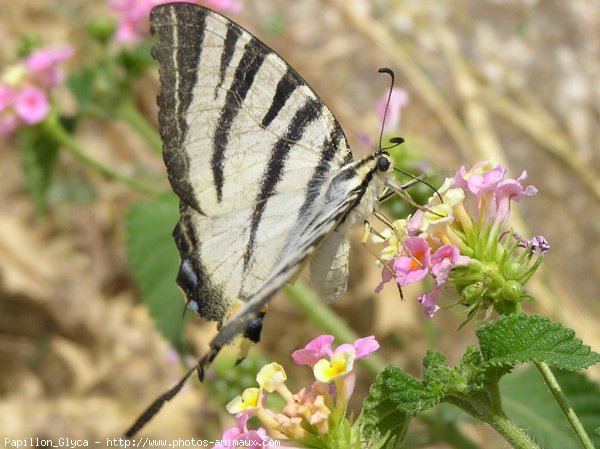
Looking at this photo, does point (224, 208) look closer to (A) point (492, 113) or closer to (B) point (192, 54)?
(B) point (192, 54)

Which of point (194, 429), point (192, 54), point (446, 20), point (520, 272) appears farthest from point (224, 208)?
point (446, 20)

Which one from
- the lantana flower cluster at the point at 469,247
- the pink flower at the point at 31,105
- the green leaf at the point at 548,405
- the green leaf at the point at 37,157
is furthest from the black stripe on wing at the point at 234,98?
the green leaf at the point at 37,157

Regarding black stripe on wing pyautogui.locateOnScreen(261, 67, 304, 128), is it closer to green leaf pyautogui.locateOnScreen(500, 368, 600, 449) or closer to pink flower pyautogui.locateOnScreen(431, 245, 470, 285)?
pink flower pyautogui.locateOnScreen(431, 245, 470, 285)

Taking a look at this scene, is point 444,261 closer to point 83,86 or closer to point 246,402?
point 246,402

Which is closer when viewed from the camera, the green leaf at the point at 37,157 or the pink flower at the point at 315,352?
the pink flower at the point at 315,352

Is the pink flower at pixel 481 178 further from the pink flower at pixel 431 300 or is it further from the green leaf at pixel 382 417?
the green leaf at pixel 382 417

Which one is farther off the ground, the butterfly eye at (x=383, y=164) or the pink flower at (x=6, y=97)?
the pink flower at (x=6, y=97)
